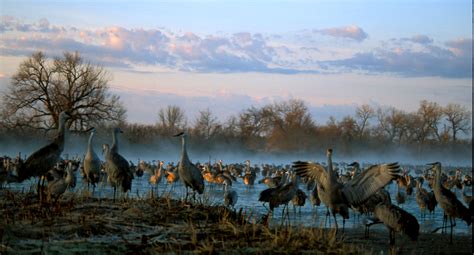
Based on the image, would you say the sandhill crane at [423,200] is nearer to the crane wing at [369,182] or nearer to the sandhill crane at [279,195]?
the sandhill crane at [279,195]

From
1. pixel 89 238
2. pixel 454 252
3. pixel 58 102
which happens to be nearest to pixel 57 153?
pixel 89 238

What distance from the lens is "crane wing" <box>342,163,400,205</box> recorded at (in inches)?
403

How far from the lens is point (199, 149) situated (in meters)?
58.8

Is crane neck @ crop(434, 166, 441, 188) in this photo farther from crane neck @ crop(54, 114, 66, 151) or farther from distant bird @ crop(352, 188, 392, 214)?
crane neck @ crop(54, 114, 66, 151)

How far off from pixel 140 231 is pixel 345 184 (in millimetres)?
4841

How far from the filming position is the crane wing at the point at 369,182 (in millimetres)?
10227

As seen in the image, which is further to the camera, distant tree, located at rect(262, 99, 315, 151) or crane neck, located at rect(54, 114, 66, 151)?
distant tree, located at rect(262, 99, 315, 151)

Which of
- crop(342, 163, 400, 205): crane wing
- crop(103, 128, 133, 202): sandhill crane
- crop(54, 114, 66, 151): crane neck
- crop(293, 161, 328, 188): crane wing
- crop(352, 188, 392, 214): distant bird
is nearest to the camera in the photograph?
crop(342, 163, 400, 205): crane wing

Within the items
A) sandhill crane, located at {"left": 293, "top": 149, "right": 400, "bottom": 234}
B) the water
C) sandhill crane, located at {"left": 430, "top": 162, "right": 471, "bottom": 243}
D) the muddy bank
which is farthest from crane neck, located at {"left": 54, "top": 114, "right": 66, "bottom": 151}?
sandhill crane, located at {"left": 430, "top": 162, "right": 471, "bottom": 243}

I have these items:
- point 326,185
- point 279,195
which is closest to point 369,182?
point 326,185

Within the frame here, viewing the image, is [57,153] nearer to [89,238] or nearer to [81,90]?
[89,238]

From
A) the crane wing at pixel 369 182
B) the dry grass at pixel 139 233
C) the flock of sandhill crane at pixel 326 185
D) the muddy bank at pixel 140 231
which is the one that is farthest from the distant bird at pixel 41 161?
the crane wing at pixel 369 182

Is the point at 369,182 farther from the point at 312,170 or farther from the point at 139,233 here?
the point at 139,233

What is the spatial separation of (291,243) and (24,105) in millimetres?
30935
